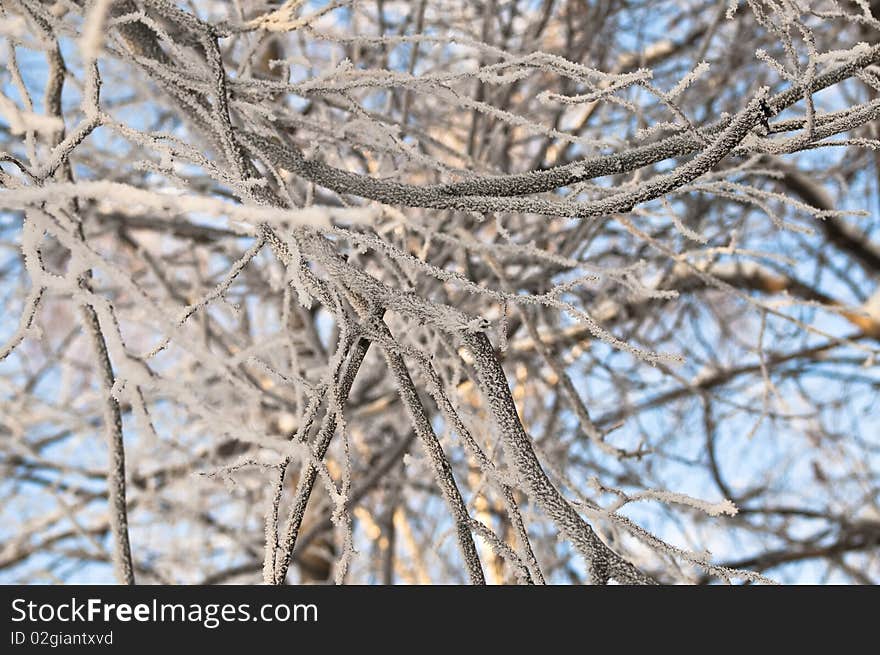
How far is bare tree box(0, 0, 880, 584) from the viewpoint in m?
0.91

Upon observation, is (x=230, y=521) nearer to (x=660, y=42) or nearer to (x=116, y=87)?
(x=116, y=87)

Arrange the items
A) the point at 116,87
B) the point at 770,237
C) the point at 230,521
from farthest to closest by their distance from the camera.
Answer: the point at 230,521 < the point at 770,237 < the point at 116,87

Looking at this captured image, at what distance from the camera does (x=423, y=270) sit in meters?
0.98

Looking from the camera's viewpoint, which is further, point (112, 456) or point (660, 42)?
point (660, 42)

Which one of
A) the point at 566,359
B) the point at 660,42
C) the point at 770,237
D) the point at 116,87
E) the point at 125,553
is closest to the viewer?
the point at 125,553

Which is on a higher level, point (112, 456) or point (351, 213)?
point (112, 456)

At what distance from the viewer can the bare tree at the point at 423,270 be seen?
91 cm
